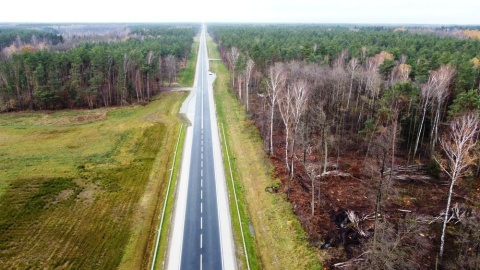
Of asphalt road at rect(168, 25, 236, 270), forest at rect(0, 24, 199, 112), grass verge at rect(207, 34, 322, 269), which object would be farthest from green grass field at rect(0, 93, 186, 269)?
grass verge at rect(207, 34, 322, 269)

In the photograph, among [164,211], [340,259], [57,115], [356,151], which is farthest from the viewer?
[57,115]

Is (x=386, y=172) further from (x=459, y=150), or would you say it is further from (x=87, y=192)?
(x=87, y=192)

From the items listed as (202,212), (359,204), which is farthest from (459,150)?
(202,212)

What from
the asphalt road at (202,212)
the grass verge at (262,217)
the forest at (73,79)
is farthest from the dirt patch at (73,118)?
the grass verge at (262,217)

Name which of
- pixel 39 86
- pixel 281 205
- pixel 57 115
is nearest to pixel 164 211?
pixel 281 205

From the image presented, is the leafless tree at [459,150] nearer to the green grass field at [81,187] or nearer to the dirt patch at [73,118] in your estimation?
the green grass field at [81,187]

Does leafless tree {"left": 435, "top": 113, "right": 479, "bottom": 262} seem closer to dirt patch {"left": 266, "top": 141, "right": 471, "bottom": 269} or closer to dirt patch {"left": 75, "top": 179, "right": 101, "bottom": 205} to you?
dirt patch {"left": 266, "top": 141, "right": 471, "bottom": 269}

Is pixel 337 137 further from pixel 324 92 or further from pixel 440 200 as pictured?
pixel 440 200
